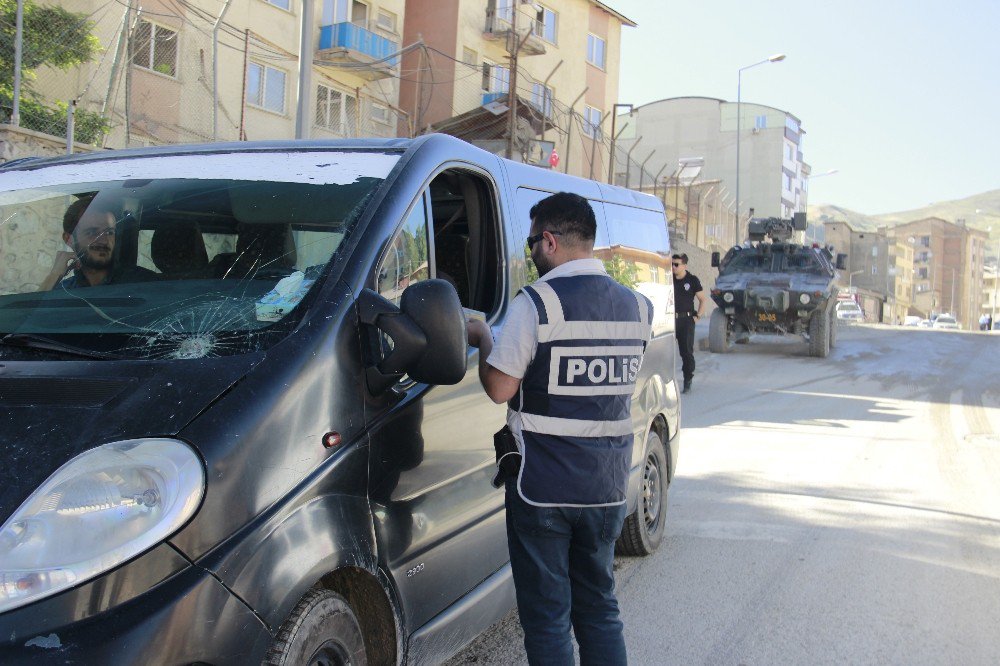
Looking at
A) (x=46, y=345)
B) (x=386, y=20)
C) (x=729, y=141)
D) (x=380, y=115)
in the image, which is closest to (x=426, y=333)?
(x=46, y=345)

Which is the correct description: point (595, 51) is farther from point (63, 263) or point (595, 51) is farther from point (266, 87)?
point (63, 263)

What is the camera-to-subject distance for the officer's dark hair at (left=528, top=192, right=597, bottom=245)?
274 centimetres

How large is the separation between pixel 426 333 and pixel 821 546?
3.75m

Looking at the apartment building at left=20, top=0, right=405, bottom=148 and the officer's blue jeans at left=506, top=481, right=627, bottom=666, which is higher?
the apartment building at left=20, top=0, right=405, bottom=148

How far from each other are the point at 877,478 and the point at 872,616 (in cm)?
329

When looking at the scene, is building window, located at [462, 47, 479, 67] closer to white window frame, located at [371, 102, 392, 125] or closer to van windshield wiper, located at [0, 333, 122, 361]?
white window frame, located at [371, 102, 392, 125]

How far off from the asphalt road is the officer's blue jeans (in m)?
0.99

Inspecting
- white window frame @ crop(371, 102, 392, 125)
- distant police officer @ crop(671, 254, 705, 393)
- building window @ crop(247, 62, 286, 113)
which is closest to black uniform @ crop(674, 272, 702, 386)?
distant police officer @ crop(671, 254, 705, 393)

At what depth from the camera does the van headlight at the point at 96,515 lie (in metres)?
1.78

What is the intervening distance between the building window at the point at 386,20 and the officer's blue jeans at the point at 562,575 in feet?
83.3

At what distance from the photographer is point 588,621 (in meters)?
2.74

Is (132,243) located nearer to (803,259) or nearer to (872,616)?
(872,616)

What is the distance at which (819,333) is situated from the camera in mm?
17516

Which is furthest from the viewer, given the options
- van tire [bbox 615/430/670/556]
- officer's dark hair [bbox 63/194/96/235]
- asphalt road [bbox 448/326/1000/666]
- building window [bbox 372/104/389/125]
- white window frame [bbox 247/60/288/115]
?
white window frame [bbox 247/60/288/115]
